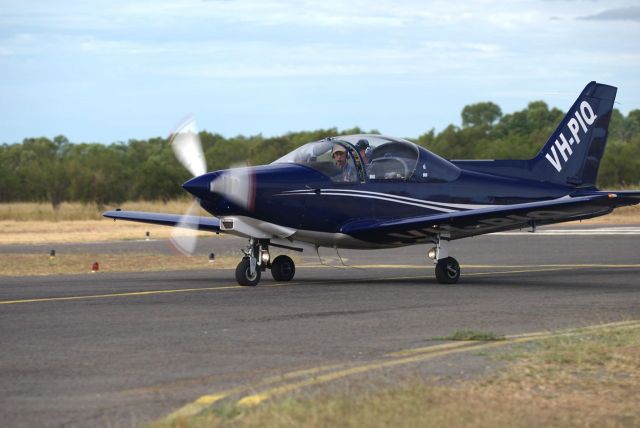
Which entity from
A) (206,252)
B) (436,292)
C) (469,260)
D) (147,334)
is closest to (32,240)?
(206,252)

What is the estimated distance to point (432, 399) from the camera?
8.20 m

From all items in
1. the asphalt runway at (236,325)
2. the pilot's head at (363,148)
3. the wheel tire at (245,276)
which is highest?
the pilot's head at (363,148)

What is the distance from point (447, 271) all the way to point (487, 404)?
1175cm

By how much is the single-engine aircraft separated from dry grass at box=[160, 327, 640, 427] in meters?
9.53

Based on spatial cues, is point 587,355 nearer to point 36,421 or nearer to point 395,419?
point 395,419

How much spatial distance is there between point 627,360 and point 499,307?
5.38 meters

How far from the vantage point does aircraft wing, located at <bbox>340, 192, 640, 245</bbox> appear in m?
18.9

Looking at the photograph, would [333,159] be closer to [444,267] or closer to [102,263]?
[444,267]

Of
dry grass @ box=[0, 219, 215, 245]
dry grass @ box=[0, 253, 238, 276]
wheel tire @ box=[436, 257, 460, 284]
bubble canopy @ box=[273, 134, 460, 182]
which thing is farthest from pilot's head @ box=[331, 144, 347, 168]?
dry grass @ box=[0, 219, 215, 245]

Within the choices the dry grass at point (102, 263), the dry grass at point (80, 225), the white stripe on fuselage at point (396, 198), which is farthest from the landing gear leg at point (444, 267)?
the dry grass at point (80, 225)

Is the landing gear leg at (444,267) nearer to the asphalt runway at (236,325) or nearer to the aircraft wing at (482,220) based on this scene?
the asphalt runway at (236,325)

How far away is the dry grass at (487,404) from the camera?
24.6 feet

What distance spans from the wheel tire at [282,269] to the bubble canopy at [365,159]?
1.95m

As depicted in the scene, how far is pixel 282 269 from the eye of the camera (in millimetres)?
21266
